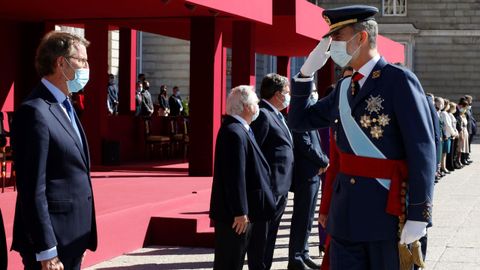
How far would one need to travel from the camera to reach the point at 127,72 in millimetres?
20781

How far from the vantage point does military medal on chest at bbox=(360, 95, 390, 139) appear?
180 inches

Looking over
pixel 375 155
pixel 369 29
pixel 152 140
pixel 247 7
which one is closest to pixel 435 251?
pixel 375 155

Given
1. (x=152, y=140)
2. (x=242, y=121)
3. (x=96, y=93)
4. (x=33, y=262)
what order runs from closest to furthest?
1. (x=33, y=262)
2. (x=242, y=121)
3. (x=96, y=93)
4. (x=152, y=140)

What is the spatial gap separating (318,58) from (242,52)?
36.5 ft

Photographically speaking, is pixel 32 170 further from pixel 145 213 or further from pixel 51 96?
pixel 145 213

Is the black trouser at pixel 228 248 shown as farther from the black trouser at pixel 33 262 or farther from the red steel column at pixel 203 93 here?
the red steel column at pixel 203 93

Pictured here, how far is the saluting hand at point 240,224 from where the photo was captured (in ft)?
20.1

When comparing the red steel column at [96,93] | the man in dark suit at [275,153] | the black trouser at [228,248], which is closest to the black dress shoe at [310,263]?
the man in dark suit at [275,153]

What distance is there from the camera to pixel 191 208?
10898 millimetres

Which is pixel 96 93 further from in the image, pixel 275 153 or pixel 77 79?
pixel 77 79

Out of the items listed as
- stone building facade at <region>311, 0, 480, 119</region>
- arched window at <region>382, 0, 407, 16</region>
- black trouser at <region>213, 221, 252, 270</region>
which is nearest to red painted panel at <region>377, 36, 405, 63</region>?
black trouser at <region>213, 221, 252, 270</region>

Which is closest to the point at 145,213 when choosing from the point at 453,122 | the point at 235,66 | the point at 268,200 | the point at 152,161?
the point at 268,200

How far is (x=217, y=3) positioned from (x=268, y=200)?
7063 millimetres

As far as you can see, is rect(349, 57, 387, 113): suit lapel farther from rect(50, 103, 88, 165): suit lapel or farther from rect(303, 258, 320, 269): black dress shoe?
rect(303, 258, 320, 269): black dress shoe
